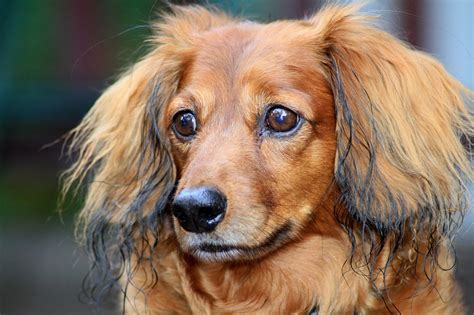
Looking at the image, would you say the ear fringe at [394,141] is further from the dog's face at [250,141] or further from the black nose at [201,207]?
the black nose at [201,207]

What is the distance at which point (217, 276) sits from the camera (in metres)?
3.60

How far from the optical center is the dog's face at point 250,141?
10.5 ft

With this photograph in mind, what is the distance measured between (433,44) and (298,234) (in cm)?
378

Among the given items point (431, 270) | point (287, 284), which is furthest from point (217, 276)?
point (431, 270)

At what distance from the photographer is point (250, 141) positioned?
132 inches

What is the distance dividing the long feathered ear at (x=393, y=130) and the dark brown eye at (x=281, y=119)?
7.6 inches

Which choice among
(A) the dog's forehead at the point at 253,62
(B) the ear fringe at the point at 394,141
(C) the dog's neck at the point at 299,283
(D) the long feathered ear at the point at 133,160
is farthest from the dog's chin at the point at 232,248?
(A) the dog's forehead at the point at 253,62

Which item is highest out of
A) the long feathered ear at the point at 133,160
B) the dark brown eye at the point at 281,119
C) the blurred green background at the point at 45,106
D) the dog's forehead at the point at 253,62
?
the dog's forehead at the point at 253,62

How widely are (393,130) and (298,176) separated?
449 millimetres

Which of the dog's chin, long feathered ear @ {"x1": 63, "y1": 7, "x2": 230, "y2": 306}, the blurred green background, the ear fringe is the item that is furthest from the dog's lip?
the blurred green background

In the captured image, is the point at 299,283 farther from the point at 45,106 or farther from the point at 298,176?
the point at 45,106

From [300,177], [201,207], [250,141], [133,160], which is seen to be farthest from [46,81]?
[201,207]

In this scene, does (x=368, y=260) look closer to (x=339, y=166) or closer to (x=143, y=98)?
(x=339, y=166)

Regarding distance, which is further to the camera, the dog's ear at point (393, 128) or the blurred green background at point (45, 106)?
the blurred green background at point (45, 106)
